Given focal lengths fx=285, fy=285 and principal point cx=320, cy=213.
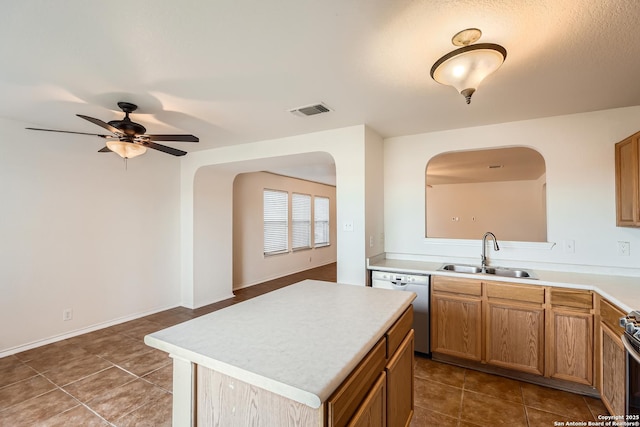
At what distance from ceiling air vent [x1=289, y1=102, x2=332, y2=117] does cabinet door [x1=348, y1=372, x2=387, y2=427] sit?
2.09 meters

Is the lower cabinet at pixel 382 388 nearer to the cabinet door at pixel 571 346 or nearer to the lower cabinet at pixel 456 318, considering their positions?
the lower cabinet at pixel 456 318

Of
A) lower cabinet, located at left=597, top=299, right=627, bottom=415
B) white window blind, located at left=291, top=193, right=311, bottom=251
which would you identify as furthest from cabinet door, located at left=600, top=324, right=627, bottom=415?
white window blind, located at left=291, top=193, right=311, bottom=251

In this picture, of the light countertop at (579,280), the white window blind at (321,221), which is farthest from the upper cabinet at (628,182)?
the white window blind at (321,221)

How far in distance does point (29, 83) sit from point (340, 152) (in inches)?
102

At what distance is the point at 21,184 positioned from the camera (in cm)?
296

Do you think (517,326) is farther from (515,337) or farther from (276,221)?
(276,221)

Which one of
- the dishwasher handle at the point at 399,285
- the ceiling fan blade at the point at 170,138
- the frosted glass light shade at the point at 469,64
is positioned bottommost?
the dishwasher handle at the point at 399,285

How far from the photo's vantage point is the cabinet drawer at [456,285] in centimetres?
255

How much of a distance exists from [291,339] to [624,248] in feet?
10.3

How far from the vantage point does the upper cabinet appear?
2203 mm

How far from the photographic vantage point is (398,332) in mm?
1544

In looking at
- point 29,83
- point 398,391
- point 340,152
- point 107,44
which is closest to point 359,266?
point 340,152

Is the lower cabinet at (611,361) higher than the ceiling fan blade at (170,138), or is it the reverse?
the ceiling fan blade at (170,138)

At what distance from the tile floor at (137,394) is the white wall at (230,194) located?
122 cm
